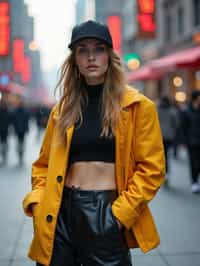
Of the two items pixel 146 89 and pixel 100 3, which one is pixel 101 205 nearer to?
pixel 146 89

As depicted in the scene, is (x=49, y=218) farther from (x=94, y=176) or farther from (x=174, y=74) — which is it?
(x=174, y=74)

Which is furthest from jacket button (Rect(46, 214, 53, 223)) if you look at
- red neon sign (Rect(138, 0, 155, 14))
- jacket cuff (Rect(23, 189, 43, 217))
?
red neon sign (Rect(138, 0, 155, 14))

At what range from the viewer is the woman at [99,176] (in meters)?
2.87

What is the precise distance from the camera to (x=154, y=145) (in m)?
2.92

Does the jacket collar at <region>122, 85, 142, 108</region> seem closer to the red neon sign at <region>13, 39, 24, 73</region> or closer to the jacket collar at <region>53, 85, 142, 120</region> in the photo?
the jacket collar at <region>53, 85, 142, 120</region>

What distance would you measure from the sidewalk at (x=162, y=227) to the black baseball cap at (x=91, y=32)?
3.25 meters

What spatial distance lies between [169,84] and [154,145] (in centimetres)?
2686

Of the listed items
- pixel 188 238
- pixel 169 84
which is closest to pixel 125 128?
pixel 188 238

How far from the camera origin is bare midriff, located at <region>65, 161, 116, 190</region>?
2922 mm

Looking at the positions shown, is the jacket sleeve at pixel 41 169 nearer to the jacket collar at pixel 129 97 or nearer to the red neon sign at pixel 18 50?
the jacket collar at pixel 129 97

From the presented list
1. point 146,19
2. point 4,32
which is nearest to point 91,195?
point 146,19

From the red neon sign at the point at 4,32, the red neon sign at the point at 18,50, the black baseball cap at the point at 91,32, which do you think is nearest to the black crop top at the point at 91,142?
the black baseball cap at the point at 91,32

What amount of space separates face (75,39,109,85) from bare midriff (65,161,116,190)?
490 millimetres

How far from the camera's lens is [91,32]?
2.94m
